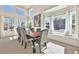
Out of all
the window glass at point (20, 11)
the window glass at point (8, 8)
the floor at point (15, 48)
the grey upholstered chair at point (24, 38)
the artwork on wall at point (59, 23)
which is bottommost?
the floor at point (15, 48)

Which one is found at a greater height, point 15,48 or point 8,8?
point 8,8

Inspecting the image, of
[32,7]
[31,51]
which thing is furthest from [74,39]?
[32,7]

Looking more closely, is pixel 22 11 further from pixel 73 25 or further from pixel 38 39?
pixel 73 25

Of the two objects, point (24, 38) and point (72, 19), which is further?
point (24, 38)

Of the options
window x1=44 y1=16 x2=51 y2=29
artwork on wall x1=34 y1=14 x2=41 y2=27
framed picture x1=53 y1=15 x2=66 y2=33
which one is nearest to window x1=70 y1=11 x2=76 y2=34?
framed picture x1=53 y1=15 x2=66 y2=33

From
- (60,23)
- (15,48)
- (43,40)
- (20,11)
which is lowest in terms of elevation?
(15,48)

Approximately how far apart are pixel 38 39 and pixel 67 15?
703 millimetres

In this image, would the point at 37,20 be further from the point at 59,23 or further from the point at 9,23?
the point at 9,23

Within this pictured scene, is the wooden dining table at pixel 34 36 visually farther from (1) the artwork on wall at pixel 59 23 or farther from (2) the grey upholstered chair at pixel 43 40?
(1) the artwork on wall at pixel 59 23

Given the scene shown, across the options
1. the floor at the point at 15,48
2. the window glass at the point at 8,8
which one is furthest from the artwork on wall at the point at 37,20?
the window glass at the point at 8,8

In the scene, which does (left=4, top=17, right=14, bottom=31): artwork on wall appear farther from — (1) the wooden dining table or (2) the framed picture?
(2) the framed picture

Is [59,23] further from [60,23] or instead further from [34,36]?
[34,36]

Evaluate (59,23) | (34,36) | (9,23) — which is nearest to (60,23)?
(59,23)
